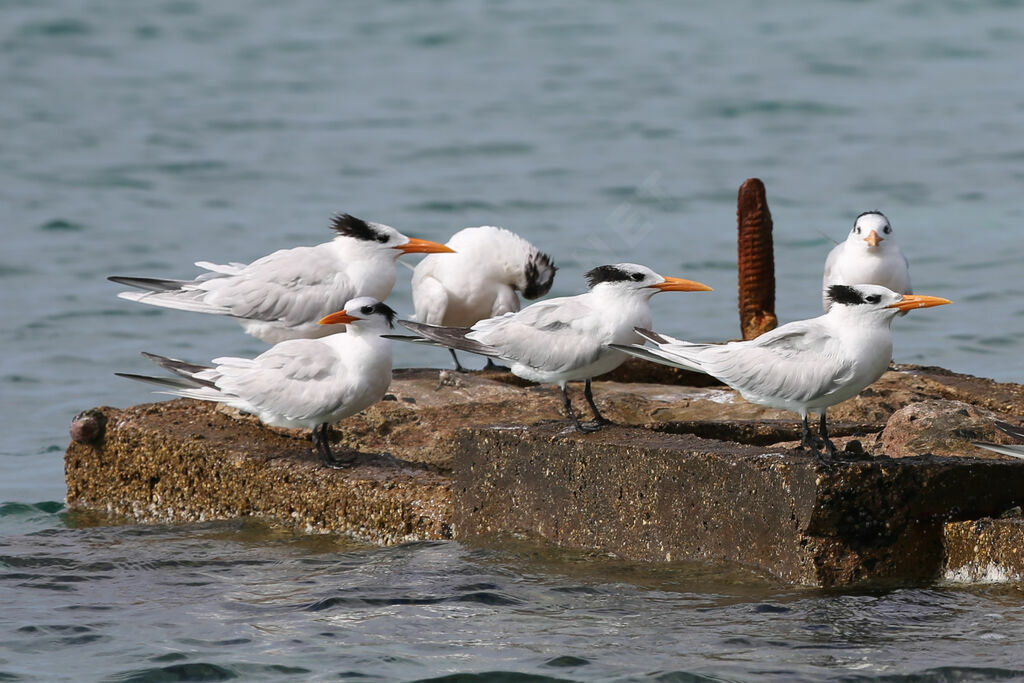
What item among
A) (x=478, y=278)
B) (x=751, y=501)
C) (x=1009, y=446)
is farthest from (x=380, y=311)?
(x=1009, y=446)

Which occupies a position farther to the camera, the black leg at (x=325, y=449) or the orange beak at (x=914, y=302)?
the black leg at (x=325, y=449)

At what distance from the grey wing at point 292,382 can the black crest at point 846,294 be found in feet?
8.38

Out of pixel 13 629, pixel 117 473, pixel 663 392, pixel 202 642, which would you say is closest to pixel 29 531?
pixel 117 473

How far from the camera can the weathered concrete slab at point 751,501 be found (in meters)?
6.58

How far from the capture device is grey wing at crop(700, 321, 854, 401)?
6.62m

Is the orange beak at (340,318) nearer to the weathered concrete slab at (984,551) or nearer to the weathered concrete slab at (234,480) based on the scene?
the weathered concrete slab at (234,480)

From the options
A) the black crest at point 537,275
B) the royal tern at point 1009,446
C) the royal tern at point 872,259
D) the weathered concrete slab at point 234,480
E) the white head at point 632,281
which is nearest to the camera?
the royal tern at point 1009,446

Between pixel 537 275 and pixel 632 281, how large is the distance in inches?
125

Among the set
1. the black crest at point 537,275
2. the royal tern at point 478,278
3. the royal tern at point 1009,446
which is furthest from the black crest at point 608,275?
the black crest at point 537,275

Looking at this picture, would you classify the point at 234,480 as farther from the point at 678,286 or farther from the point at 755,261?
the point at 755,261

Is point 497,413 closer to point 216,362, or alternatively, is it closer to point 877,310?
point 216,362

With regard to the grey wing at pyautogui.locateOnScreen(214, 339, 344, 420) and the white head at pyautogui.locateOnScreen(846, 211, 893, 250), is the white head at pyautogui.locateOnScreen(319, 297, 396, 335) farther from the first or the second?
the white head at pyautogui.locateOnScreen(846, 211, 893, 250)

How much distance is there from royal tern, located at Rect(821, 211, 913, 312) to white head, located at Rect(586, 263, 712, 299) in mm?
2837

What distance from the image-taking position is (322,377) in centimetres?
807
